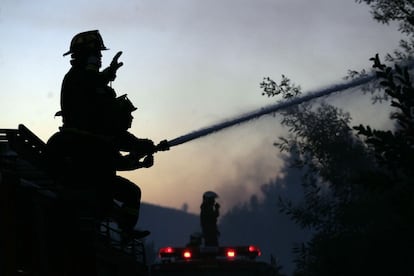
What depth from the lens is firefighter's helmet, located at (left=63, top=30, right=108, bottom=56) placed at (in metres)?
10.4

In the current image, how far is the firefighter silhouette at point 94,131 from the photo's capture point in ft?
33.4

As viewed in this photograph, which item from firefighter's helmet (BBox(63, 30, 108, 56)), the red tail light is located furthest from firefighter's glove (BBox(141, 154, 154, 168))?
the red tail light

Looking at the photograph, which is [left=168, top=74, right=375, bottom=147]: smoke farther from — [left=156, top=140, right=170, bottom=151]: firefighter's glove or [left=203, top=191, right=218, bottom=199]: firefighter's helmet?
[left=203, top=191, right=218, bottom=199]: firefighter's helmet

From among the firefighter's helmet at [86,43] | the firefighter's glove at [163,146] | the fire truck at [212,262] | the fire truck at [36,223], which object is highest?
the firefighter's helmet at [86,43]

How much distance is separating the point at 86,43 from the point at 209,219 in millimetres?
12078

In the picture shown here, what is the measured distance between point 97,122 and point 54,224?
1944 millimetres

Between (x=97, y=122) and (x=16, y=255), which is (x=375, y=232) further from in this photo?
(x=16, y=255)

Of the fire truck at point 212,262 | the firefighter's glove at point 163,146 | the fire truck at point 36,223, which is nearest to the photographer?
the fire truck at point 36,223

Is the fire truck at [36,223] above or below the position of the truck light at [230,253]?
below

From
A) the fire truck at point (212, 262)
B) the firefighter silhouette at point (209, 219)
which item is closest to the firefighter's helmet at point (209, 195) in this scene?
the firefighter silhouette at point (209, 219)

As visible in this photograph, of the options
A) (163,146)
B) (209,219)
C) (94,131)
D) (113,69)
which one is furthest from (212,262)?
(94,131)

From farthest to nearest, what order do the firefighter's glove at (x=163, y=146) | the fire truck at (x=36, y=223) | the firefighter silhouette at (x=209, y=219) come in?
the firefighter silhouette at (x=209, y=219) < the firefighter's glove at (x=163, y=146) < the fire truck at (x=36, y=223)

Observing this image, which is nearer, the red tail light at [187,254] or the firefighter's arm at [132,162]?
the firefighter's arm at [132,162]

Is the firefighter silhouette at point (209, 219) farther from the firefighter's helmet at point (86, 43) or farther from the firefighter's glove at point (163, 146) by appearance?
the firefighter's helmet at point (86, 43)
